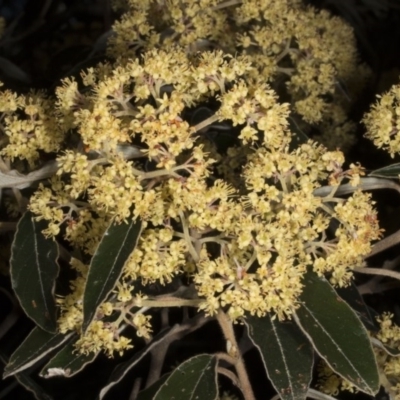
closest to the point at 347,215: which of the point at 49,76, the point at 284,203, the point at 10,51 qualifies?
the point at 284,203

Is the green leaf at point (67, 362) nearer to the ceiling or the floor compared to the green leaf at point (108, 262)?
nearer to the floor

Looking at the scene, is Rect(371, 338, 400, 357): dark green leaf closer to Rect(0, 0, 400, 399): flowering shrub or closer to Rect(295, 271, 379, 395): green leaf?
Rect(0, 0, 400, 399): flowering shrub

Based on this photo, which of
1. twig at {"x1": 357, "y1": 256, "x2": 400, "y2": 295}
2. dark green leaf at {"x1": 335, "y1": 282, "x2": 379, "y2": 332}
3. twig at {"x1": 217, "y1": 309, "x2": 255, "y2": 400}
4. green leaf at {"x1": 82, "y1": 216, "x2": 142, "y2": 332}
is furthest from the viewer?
twig at {"x1": 357, "y1": 256, "x2": 400, "y2": 295}

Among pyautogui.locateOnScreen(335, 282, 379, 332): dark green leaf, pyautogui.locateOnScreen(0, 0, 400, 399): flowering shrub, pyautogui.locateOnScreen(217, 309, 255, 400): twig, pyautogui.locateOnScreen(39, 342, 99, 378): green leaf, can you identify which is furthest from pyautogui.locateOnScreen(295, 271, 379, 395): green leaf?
pyautogui.locateOnScreen(39, 342, 99, 378): green leaf

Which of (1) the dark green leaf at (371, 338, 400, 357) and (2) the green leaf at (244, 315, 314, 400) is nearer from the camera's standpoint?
(2) the green leaf at (244, 315, 314, 400)

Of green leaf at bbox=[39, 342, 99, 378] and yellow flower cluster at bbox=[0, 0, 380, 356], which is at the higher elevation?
yellow flower cluster at bbox=[0, 0, 380, 356]

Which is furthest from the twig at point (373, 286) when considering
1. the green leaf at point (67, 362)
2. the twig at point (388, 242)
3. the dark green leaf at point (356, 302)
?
the green leaf at point (67, 362)

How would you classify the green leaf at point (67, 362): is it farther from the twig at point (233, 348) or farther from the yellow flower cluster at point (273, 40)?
the yellow flower cluster at point (273, 40)

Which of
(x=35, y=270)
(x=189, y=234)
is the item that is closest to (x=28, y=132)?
(x=35, y=270)

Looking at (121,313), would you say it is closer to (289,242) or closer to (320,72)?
(289,242)
